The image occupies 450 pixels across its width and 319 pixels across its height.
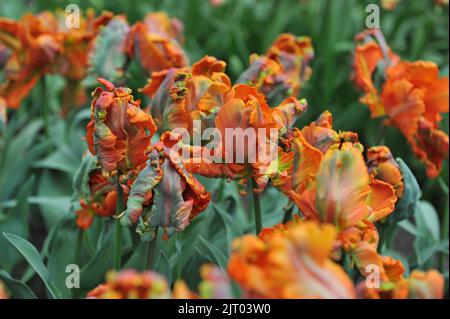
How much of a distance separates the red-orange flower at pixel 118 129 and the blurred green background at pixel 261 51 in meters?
0.79

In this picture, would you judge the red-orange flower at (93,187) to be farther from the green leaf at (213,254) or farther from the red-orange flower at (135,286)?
the red-orange flower at (135,286)

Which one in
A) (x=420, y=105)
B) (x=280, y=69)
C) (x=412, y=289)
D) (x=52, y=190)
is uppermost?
(x=280, y=69)

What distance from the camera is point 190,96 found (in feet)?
5.19

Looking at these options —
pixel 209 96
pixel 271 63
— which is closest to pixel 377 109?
pixel 271 63

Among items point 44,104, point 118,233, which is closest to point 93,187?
point 118,233

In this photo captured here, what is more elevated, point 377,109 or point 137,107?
point 377,109

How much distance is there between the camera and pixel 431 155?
2025mm

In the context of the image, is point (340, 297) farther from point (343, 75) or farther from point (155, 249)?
point (343, 75)

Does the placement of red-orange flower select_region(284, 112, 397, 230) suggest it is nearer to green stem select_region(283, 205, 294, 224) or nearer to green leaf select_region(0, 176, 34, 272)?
green stem select_region(283, 205, 294, 224)

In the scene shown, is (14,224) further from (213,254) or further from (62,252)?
(213,254)

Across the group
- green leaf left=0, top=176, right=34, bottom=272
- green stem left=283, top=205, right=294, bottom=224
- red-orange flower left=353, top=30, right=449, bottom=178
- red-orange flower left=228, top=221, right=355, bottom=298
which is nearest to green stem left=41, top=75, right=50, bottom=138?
green leaf left=0, top=176, right=34, bottom=272

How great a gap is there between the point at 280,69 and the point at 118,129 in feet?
2.40
